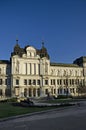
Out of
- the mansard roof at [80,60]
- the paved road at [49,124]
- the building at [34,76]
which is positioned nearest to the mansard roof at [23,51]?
the building at [34,76]

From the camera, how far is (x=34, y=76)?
299ft

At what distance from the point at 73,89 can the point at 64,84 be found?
4.50 metres

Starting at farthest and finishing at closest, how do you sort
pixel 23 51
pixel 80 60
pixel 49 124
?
pixel 80 60, pixel 23 51, pixel 49 124

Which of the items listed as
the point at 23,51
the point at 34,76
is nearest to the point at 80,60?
the point at 34,76

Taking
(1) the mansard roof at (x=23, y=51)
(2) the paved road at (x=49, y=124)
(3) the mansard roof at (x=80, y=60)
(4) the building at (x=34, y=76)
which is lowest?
(2) the paved road at (x=49, y=124)

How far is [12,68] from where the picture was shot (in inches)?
3450

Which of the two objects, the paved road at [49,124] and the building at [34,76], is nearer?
the paved road at [49,124]

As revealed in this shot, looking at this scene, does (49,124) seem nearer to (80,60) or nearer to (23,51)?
(23,51)

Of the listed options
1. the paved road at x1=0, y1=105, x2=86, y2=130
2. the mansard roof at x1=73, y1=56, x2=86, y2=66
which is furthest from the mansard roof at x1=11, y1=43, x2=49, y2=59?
the paved road at x1=0, y1=105, x2=86, y2=130

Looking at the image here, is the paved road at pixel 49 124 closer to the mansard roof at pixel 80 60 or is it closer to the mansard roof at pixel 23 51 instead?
the mansard roof at pixel 23 51

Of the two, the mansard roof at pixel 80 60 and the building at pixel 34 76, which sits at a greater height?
the mansard roof at pixel 80 60

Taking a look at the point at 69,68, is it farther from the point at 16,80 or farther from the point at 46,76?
the point at 16,80

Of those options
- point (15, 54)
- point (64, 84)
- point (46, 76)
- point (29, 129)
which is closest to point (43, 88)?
point (46, 76)

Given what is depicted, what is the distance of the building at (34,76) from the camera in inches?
3425
